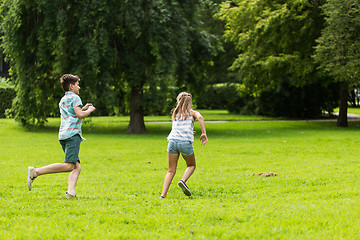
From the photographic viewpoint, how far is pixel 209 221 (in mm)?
5355

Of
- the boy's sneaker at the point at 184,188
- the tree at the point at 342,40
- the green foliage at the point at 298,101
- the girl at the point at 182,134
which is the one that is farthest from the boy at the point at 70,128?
the green foliage at the point at 298,101

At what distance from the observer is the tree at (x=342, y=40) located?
20250 mm

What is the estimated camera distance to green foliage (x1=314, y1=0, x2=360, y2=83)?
20.2 metres

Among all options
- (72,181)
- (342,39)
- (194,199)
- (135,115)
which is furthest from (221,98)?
(72,181)

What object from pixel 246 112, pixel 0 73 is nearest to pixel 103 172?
pixel 246 112

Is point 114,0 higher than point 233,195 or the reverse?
higher

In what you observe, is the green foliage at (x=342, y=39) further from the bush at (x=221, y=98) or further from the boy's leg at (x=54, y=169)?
the bush at (x=221, y=98)

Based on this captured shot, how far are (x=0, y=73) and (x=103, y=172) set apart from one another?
45622 millimetres

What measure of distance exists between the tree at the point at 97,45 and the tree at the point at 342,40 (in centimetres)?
544

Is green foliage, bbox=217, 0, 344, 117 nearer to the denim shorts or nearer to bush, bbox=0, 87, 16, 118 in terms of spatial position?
bush, bbox=0, 87, 16, 118

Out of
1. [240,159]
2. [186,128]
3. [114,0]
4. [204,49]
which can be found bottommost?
[240,159]

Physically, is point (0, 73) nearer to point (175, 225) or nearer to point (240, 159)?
point (240, 159)

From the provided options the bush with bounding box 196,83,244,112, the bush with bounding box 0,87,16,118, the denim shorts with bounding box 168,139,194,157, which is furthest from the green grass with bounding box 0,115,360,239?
the bush with bounding box 196,83,244,112

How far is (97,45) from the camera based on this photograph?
63.1 feet
